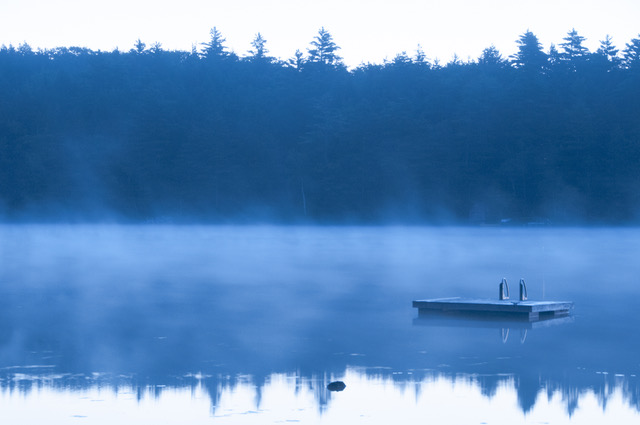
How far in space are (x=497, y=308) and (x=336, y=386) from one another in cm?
583

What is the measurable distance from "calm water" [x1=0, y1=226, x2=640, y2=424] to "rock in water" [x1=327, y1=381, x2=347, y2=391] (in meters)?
0.08

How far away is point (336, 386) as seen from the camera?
909 centimetres

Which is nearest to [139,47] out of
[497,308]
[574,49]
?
[574,49]

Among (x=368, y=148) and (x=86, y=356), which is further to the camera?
(x=368, y=148)

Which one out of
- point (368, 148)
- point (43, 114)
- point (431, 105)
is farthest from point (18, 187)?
point (431, 105)

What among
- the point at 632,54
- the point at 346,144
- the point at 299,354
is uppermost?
the point at 632,54

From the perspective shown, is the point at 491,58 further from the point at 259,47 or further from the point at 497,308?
the point at 497,308

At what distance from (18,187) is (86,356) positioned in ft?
241

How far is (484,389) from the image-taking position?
917 centimetres

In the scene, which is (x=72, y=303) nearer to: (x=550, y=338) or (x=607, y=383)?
(x=550, y=338)

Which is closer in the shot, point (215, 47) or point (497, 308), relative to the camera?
point (497, 308)

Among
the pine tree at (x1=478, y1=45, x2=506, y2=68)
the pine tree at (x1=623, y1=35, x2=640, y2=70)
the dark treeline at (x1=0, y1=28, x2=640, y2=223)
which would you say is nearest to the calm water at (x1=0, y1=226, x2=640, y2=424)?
the dark treeline at (x1=0, y1=28, x2=640, y2=223)

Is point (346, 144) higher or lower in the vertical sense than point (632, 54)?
lower

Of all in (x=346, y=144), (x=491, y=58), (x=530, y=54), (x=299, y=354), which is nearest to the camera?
(x=299, y=354)
